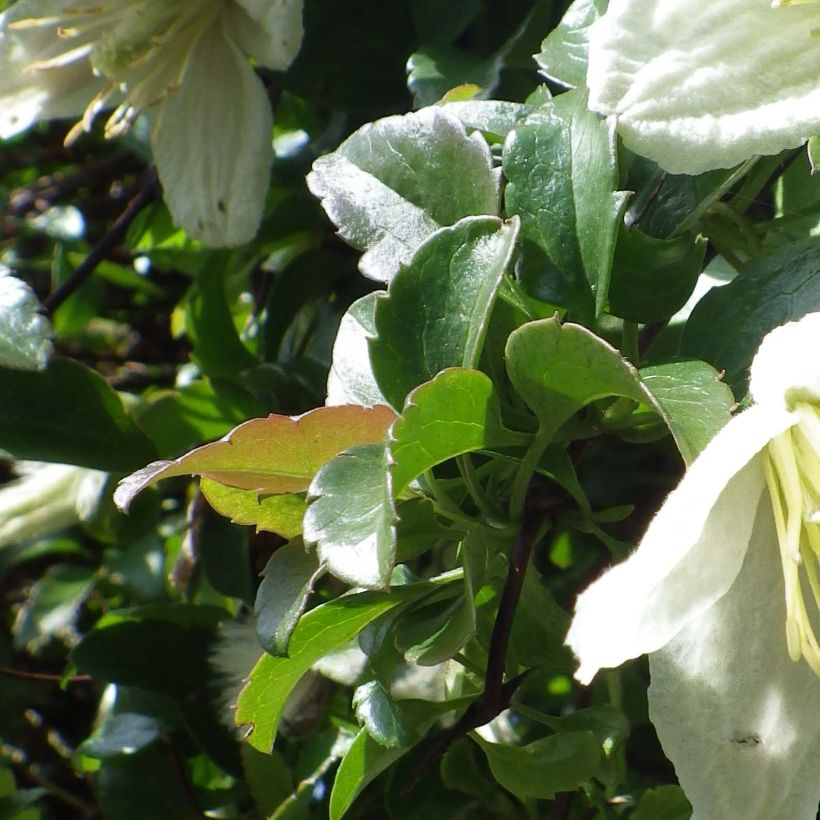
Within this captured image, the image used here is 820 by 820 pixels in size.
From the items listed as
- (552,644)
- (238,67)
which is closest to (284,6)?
(238,67)

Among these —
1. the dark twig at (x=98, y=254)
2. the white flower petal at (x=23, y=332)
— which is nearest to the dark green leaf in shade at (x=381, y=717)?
the white flower petal at (x=23, y=332)

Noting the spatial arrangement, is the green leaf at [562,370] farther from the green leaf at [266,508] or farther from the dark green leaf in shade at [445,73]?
the dark green leaf in shade at [445,73]

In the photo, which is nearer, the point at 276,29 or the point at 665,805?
the point at 665,805

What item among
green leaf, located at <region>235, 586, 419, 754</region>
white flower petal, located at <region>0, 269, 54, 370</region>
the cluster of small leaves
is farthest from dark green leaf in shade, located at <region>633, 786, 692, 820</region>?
white flower petal, located at <region>0, 269, 54, 370</region>

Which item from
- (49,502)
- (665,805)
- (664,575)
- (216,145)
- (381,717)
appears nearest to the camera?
(664,575)

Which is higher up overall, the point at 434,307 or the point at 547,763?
the point at 434,307

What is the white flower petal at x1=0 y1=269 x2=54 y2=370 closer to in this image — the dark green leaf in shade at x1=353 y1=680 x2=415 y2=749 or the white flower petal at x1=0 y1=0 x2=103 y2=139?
the white flower petal at x1=0 y1=0 x2=103 y2=139

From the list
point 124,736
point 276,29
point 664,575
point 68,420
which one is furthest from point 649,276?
point 124,736

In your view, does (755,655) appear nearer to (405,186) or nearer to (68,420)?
(405,186)
